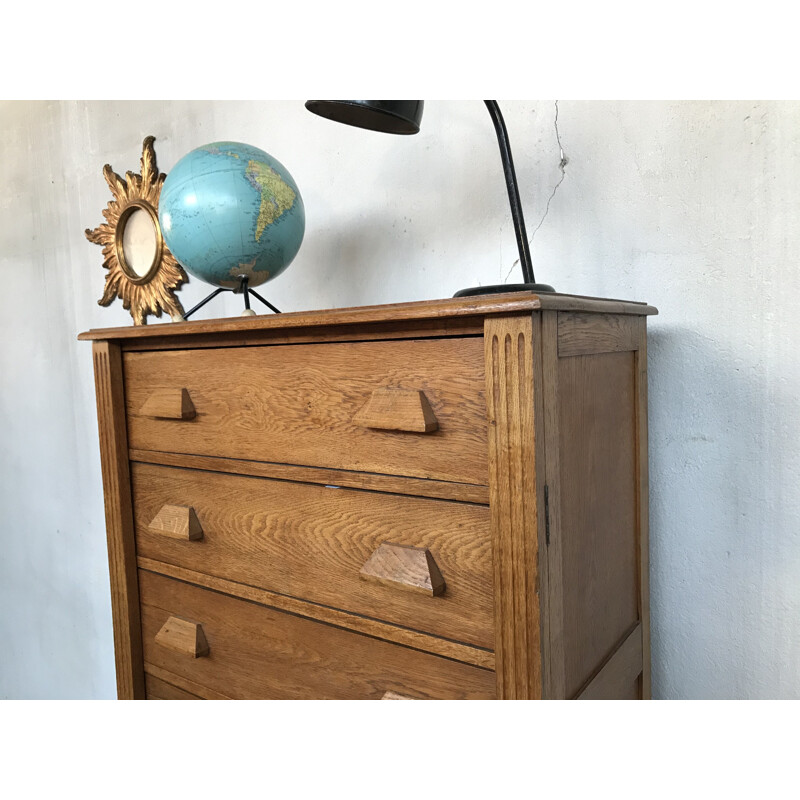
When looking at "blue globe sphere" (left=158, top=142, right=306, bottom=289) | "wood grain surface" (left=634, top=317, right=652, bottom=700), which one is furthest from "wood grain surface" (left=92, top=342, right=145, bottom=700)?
"wood grain surface" (left=634, top=317, right=652, bottom=700)

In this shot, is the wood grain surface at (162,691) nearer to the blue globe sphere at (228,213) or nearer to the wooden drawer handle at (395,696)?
the wooden drawer handle at (395,696)

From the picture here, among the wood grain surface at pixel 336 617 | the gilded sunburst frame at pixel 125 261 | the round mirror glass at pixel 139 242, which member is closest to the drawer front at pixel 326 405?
the wood grain surface at pixel 336 617

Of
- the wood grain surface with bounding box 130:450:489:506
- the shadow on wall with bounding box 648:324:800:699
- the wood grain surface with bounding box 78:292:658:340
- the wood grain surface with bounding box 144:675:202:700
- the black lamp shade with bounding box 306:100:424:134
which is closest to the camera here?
the wood grain surface with bounding box 78:292:658:340

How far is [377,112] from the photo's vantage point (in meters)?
1.16

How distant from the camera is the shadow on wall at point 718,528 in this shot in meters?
1.25

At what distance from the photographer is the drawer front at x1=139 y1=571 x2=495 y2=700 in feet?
3.22

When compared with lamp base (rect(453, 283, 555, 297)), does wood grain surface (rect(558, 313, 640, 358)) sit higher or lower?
lower

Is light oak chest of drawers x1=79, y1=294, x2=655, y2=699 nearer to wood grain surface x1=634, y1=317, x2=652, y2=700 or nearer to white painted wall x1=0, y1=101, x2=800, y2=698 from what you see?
wood grain surface x1=634, y1=317, x2=652, y2=700

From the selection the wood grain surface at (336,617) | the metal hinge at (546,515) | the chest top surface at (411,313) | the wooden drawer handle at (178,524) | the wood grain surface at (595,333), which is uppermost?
the chest top surface at (411,313)

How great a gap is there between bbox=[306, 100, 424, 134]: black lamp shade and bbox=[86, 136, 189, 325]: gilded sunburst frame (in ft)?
3.71

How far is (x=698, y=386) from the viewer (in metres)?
1.31

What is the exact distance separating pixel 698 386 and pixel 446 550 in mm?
710

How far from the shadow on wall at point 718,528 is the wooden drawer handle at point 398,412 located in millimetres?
674

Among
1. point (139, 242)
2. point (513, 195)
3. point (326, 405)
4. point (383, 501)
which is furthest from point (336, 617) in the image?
point (139, 242)
